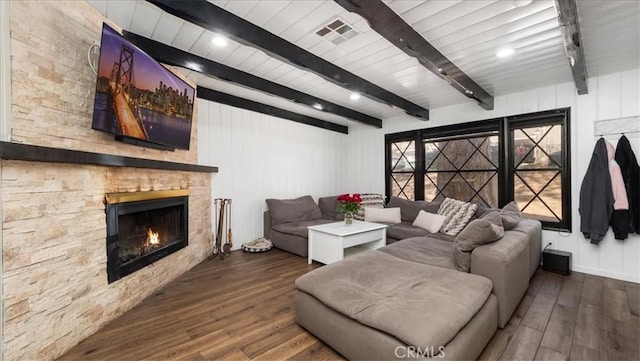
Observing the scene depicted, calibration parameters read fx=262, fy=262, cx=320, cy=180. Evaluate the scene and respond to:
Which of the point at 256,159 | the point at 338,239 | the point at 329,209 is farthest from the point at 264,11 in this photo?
the point at 329,209

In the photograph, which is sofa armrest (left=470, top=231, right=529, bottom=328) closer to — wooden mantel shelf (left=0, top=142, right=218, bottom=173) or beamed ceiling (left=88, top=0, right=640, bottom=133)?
beamed ceiling (left=88, top=0, right=640, bottom=133)

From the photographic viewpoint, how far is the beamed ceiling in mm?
1912

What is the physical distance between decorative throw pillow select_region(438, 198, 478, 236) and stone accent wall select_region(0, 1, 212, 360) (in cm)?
363

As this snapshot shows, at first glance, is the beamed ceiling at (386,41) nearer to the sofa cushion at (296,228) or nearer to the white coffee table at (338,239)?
the white coffee table at (338,239)

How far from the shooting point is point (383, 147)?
5.40m

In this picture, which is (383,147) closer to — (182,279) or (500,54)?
(500,54)

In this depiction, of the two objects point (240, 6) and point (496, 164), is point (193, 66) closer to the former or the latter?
point (240, 6)

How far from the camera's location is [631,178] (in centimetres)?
292

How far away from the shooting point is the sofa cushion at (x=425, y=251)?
239 cm

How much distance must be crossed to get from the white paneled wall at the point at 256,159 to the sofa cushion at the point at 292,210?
1.05 feet

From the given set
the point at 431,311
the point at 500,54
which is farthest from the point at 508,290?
the point at 500,54

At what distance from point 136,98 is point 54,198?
94cm

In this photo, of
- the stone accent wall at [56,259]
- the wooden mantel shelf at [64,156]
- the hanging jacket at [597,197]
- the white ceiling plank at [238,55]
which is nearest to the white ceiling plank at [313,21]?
the white ceiling plank at [238,55]

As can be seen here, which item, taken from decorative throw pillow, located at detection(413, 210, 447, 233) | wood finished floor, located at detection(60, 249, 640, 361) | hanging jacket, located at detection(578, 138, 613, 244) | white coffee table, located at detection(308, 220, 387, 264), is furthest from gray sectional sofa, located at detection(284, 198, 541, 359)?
Result: hanging jacket, located at detection(578, 138, 613, 244)
